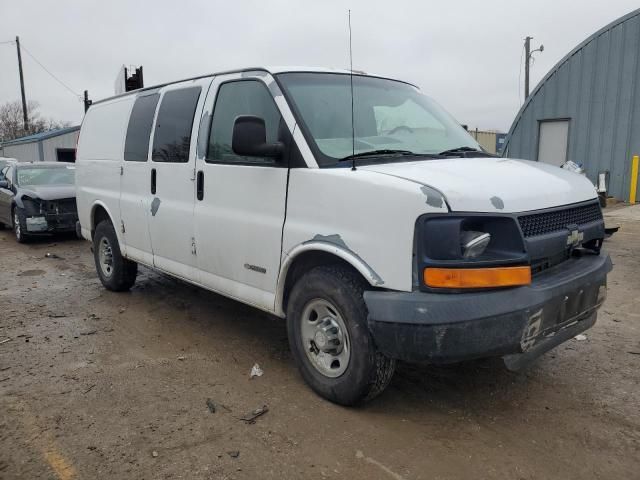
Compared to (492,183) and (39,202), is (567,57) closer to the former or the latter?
(39,202)

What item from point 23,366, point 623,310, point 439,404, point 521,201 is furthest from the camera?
point 623,310

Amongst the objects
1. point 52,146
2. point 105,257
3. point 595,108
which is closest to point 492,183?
point 105,257

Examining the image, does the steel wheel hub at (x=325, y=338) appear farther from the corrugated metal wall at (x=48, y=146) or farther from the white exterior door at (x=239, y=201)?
the corrugated metal wall at (x=48, y=146)

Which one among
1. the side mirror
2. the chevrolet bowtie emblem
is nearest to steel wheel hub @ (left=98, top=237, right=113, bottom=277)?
the side mirror

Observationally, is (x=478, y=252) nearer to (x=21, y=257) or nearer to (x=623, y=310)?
(x=623, y=310)

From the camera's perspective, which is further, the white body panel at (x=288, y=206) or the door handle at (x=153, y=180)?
the door handle at (x=153, y=180)

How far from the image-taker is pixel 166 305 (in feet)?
19.0

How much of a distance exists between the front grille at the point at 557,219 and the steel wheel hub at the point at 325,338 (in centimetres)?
119

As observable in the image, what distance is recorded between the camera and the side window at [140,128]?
16.8ft

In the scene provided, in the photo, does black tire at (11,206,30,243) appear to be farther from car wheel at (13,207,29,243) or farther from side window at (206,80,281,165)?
side window at (206,80,281,165)

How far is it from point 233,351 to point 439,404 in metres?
1.77

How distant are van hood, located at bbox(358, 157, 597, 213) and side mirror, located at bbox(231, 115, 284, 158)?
0.62 metres

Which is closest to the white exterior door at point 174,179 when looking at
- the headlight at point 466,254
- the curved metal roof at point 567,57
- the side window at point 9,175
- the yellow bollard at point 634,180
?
the headlight at point 466,254

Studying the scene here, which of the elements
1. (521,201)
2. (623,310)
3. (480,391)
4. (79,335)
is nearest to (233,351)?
(79,335)
